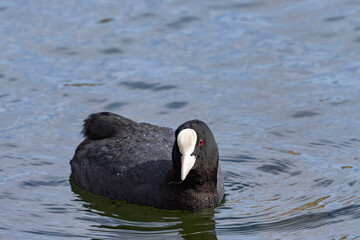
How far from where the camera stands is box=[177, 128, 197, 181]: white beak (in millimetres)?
7023

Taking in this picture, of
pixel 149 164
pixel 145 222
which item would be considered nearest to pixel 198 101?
pixel 149 164

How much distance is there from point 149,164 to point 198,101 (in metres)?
3.12

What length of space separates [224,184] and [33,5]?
7548mm

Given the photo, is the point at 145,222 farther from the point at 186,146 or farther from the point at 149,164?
the point at 186,146

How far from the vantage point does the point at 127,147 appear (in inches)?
316

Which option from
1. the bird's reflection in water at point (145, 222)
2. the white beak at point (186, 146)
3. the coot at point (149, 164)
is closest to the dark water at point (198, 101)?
the bird's reflection in water at point (145, 222)

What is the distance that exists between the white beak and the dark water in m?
0.62

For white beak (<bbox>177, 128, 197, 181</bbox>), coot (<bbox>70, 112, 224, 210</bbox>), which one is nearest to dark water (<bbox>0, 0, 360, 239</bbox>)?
coot (<bbox>70, 112, 224, 210</bbox>)

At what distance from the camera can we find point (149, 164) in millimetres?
7715

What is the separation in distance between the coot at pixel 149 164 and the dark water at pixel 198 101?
14 centimetres

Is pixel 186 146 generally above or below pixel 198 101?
above

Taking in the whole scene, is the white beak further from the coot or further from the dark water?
the dark water

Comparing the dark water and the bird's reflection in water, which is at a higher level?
the dark water

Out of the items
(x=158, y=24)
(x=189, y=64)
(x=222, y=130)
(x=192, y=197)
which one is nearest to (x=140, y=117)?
(x=222, y=130)
